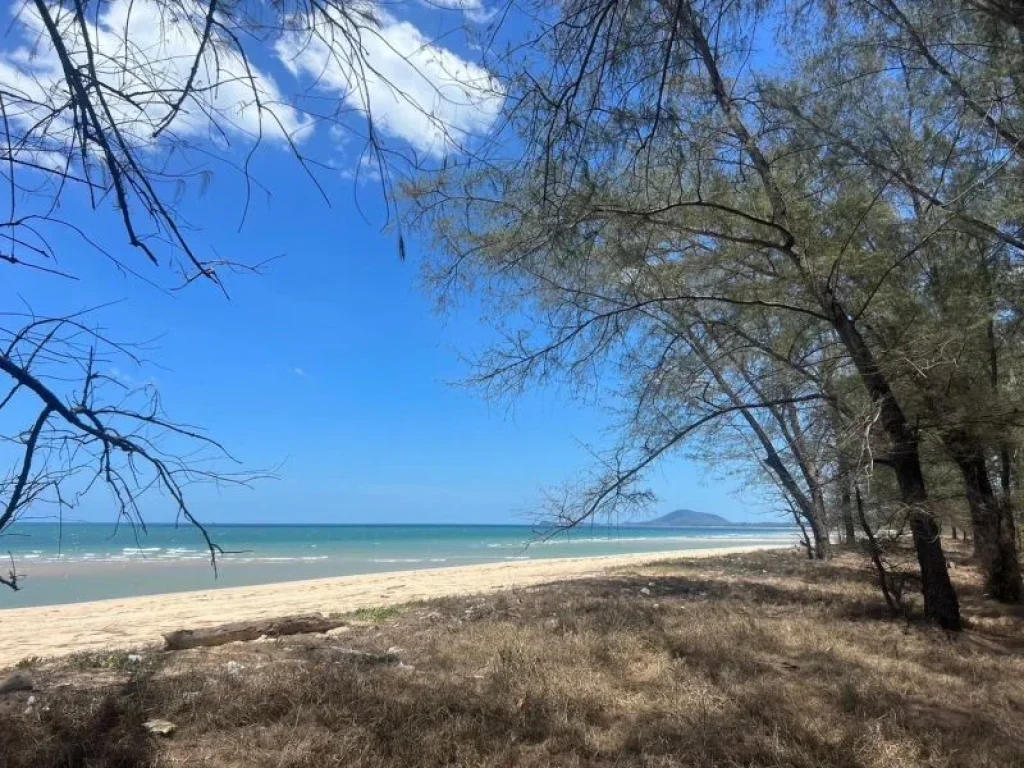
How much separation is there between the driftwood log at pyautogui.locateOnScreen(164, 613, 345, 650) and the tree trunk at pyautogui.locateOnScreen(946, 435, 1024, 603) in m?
6.79

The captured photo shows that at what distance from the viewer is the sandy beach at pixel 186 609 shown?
383 inches

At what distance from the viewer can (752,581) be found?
10781 millimetres

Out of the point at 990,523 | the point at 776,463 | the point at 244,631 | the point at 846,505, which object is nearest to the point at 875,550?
the point at 846,505

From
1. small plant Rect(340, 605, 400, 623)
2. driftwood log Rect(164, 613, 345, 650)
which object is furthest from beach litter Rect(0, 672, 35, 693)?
small plant Rect(340, 605, 400, 623)

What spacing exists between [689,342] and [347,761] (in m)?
5.63

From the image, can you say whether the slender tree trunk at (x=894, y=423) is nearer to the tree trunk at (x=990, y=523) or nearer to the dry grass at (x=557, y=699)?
the dry grass at (x=557, y=699)

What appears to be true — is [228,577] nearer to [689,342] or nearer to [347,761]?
[689,342]

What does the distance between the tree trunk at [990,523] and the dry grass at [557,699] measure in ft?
5.45

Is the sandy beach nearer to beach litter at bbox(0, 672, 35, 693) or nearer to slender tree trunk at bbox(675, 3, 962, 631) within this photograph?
beach litter at bbox(0, 672, 35, 693)

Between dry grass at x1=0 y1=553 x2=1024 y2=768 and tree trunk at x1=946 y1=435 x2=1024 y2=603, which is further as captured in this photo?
tree trunk at x1=946 y1=435 x2=1024 y2=603

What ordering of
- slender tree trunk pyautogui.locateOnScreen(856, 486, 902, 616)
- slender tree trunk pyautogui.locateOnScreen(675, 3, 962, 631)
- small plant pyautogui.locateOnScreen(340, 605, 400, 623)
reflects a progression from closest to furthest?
slender tree trunk pyautogui.locateOnScreen(675, 3, 962, 631) < slender tree trunk pyautogui.locateOnScreen(856, 486, 902, 616) < small plant pyautogui.locateOnScreen(340, 605, 400, 623)

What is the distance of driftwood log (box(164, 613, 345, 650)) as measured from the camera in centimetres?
645

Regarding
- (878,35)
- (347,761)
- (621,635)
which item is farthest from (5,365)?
(878,35)

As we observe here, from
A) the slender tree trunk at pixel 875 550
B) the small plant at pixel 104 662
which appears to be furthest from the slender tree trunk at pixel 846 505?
the small plant at pixel 104 662
